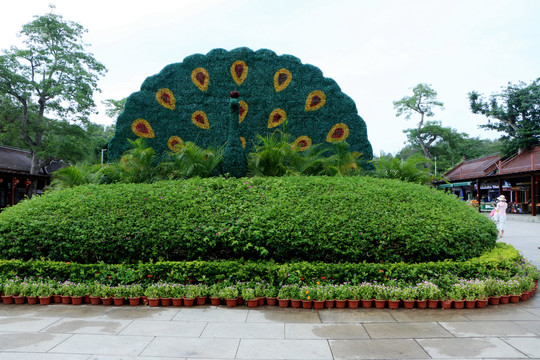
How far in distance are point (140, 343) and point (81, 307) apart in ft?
5.06

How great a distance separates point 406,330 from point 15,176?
20871 millimetres

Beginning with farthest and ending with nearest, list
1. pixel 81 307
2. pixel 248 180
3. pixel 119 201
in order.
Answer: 1. pixel 248 180
2. pixel 119 201
3. pixel 81 307

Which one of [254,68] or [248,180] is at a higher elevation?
[254,68]

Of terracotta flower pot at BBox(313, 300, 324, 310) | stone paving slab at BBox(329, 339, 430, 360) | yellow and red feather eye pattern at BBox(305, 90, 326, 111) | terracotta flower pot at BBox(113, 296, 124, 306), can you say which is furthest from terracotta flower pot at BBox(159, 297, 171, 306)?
yellow and red feather eye pattern at BBox(305, 90, 326, 111)

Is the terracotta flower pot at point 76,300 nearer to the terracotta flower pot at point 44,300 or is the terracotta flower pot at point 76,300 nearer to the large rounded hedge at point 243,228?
the terracotta flower pot at point 44,300

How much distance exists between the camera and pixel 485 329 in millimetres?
3650

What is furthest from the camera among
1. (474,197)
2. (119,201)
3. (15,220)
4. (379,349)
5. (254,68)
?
(474,197)

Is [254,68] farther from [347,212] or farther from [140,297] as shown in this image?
[140,297]

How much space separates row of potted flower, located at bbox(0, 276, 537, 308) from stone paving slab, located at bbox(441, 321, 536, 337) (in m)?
0.47


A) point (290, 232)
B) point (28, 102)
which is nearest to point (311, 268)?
point (290, 232)

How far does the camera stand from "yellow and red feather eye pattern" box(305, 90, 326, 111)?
912 cm

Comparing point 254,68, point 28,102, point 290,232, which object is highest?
point 28,102

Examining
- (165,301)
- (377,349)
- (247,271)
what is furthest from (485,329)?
(165,301)

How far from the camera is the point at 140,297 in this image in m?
4.46
